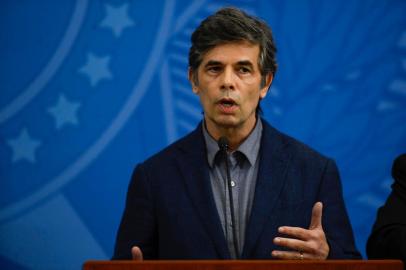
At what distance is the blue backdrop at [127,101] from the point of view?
115 inches

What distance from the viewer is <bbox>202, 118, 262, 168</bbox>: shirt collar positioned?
213cm

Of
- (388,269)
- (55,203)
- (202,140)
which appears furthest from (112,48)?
(388,269)

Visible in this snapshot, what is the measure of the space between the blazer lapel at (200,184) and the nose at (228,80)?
0.23m

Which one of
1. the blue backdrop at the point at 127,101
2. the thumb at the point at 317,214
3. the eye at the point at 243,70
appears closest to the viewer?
the thumb at the point at 317,214

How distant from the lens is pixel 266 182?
2.04 metres

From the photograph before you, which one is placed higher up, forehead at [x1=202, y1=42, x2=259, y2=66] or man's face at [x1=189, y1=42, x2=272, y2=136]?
forehead at [x1=202, y1=42, x2=259, y2=66]

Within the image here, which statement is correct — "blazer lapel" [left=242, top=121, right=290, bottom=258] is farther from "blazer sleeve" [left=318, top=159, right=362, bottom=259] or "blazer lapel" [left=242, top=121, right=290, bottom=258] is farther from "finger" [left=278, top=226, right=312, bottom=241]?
"finger" [left=278, top=226, right=312, bottom=241]

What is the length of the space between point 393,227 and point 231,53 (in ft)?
2.37

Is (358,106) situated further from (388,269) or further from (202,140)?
(388,269)

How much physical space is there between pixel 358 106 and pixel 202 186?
1.22m

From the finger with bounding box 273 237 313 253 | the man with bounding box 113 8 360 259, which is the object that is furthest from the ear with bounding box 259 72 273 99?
the finger with bounding box 273 237 313 253

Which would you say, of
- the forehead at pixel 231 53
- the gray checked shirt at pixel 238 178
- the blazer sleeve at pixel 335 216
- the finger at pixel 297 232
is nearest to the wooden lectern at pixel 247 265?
the finger at pixel 297 232

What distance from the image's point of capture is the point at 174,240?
200 centimetres

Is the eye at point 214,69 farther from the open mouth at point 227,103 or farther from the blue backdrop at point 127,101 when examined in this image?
the blue backdrop at point 127,101
